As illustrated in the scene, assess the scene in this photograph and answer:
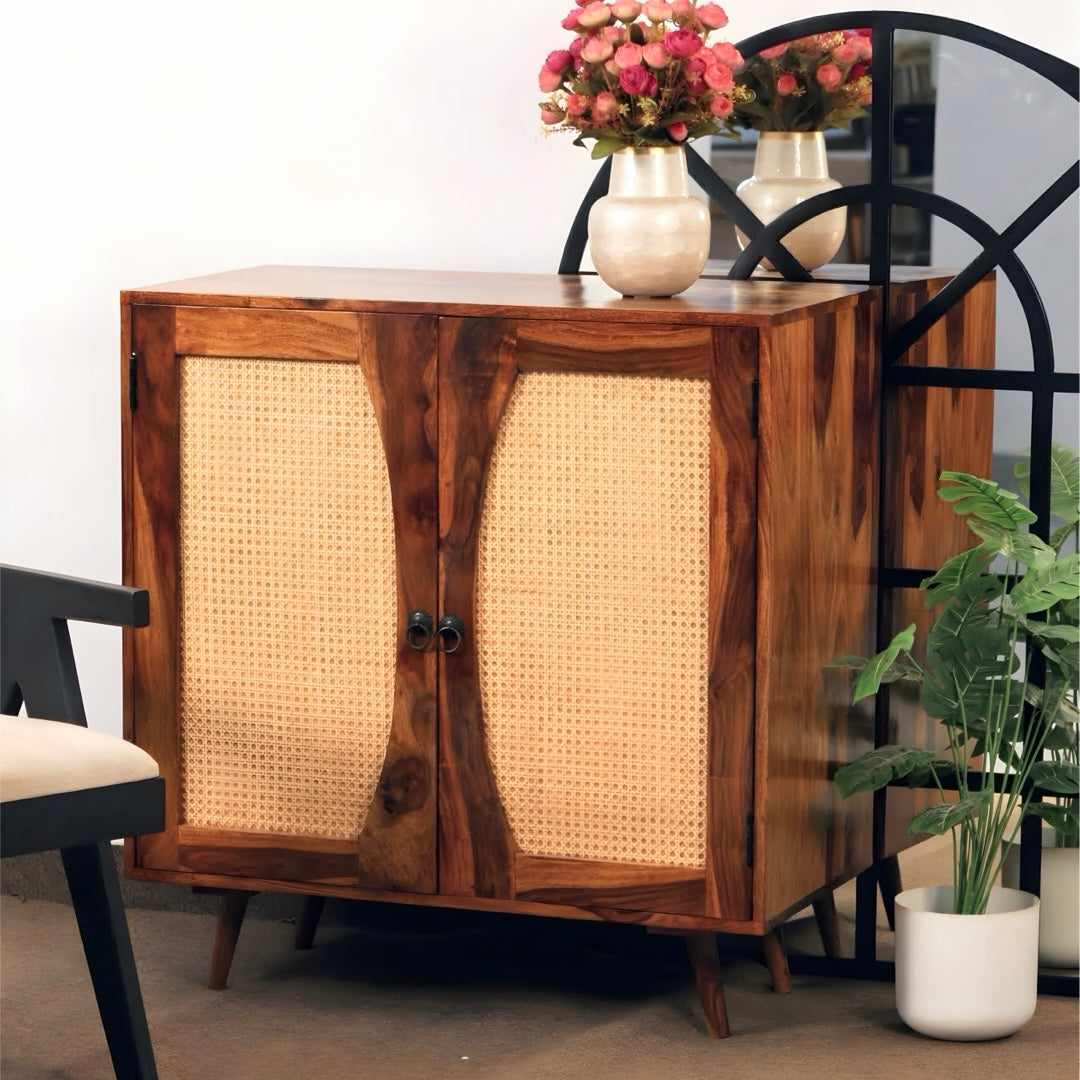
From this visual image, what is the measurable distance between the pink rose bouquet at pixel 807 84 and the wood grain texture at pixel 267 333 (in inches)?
28.2

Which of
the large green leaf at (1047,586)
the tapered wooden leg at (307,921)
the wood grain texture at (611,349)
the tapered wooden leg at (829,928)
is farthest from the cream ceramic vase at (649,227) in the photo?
the tapered wooden leg at (307,921)

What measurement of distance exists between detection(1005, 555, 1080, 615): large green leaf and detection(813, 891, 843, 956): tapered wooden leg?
25.3 inches

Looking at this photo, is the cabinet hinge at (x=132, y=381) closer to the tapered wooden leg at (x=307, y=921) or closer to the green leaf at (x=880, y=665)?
the tapered wooden leg at (x=307, y=921)

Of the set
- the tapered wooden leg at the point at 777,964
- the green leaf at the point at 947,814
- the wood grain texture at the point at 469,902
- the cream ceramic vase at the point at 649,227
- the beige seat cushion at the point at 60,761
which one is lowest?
the tapered wooden leg at the point at 777,964

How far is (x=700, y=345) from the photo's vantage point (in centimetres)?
265

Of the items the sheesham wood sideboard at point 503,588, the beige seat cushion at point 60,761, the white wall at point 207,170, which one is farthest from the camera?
the white wall at point 207,170

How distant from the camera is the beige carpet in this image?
283 centimetres

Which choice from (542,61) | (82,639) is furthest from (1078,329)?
(82,639)

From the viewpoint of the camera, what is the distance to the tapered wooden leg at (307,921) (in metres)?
3.32

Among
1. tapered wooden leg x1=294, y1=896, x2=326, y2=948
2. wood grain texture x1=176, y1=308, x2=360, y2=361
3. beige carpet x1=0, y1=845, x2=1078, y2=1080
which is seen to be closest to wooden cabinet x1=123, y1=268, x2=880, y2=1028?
wood grain texture x1=176, y1=308, x2=360, y2=361

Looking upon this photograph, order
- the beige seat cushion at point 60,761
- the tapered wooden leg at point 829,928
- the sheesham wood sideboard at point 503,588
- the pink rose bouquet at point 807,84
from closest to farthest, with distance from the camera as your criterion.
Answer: the beige seat cushion at point 60,761 → the sheesham wood sideboard at point 503,588 → the pink rose bouquet at point 807,84 → the tapered wooden leg at point 829,928

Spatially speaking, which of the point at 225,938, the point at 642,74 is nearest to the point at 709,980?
the point at 225,938

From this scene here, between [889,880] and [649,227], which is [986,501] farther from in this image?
[889,880]

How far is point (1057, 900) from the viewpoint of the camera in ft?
10.2
